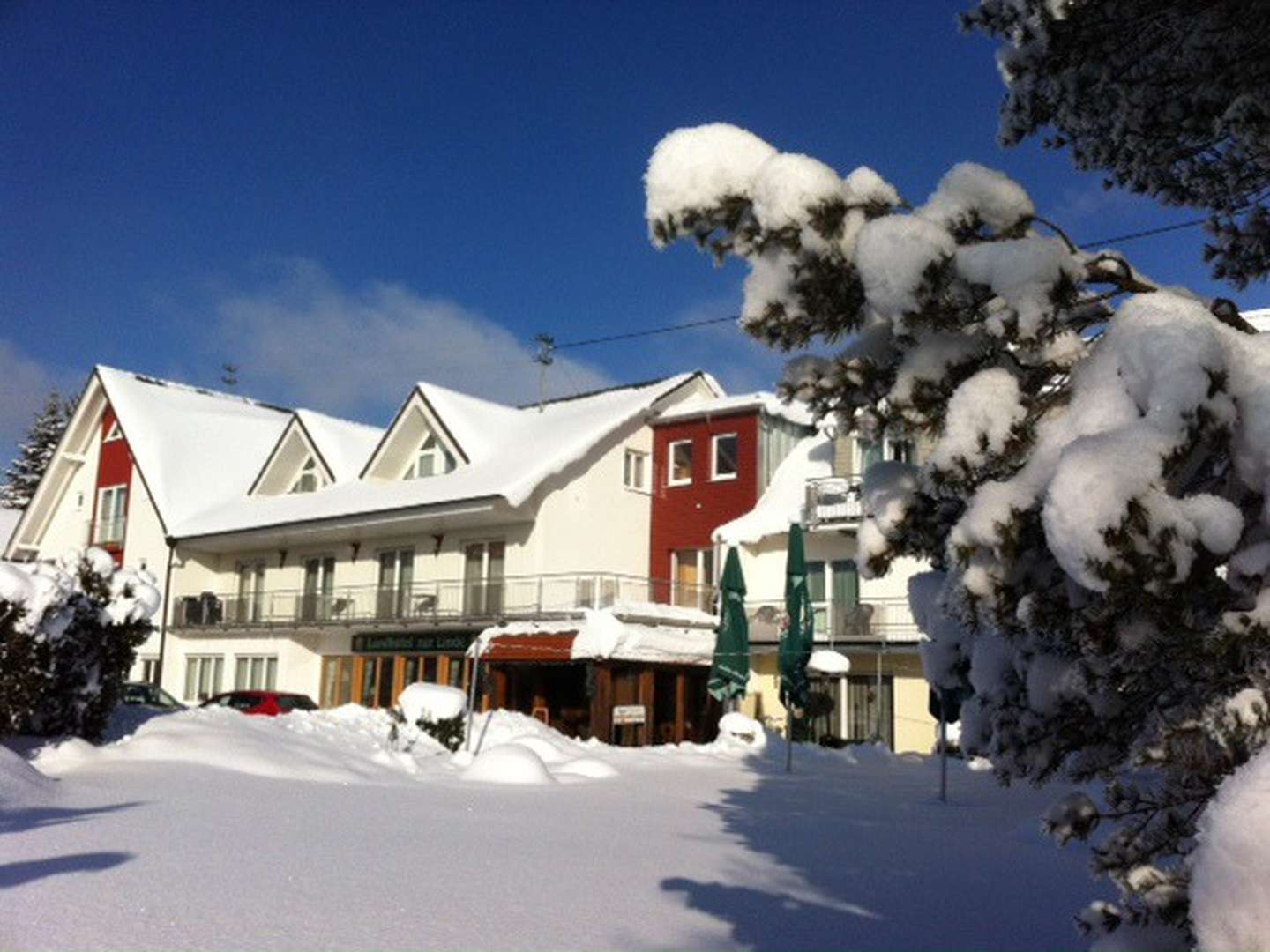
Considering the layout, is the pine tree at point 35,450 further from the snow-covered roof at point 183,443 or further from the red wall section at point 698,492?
the red wall section at point 698,492

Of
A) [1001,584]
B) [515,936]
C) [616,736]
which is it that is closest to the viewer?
[1001,584]

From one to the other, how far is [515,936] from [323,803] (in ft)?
19.0

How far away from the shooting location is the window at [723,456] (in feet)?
102

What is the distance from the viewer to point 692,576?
103ft

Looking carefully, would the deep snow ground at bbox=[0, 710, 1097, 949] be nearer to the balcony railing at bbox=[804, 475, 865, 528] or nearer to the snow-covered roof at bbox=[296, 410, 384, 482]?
the balcony railing at bbox=[804, 475, 865, 528]

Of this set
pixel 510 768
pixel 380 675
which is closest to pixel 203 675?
pixel 380 675

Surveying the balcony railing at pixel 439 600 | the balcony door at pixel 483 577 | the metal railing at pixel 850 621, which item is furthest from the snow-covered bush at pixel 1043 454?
the balcony door at pixel 483 577

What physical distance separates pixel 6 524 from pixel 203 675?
2157cm

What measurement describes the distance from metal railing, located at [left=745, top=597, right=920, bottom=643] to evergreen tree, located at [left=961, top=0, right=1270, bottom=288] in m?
18.3

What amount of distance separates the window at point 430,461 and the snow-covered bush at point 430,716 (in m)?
15.7

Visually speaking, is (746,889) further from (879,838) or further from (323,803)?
(323,803)

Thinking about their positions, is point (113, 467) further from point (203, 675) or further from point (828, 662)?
point (828, 662)

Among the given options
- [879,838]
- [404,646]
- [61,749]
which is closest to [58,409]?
[404,646]

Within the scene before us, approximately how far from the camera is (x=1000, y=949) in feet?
19.0
